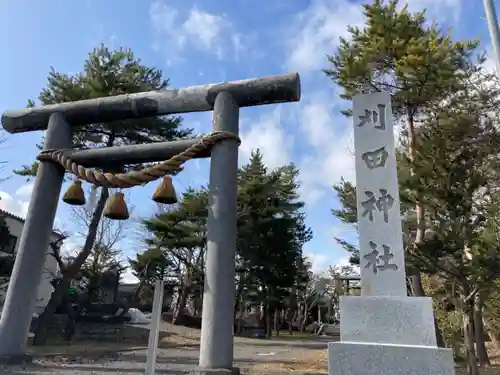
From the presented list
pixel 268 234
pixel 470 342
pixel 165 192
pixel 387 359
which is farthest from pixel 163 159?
pixel 268 234

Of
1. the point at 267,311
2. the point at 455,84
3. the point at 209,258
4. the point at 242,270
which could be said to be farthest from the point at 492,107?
the point at 267,311

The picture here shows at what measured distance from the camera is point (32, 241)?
5.52m

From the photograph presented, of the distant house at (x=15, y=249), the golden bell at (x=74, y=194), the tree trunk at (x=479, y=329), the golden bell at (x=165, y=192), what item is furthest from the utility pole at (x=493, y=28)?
the distant house at (x=15, y=249)

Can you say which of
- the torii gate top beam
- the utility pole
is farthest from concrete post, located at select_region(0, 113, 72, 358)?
the utility pole

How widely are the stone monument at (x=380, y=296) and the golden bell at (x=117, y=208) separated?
3.28 meters

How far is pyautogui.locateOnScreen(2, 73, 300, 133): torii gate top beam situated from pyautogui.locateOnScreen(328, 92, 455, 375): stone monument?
4.46 ft

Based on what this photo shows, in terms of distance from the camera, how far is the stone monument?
10.1ft

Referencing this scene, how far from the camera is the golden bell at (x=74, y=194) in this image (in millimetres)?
5848

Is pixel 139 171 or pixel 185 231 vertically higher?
pixel 185 231

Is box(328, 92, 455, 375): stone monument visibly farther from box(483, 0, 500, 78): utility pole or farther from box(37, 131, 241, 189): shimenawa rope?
box(483, 0, 500, 78): utility pole

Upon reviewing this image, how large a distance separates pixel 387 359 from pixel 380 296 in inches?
22.3

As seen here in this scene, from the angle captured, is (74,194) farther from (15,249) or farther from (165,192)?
(15,249)

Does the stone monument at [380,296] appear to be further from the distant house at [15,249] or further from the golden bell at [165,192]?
the distant house at [15,249]

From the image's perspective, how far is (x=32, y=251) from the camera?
5.46 metres
